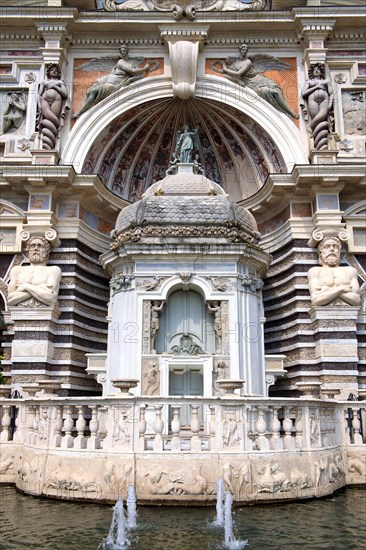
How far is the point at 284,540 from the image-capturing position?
582 cm

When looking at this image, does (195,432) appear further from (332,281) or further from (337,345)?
(332,281)

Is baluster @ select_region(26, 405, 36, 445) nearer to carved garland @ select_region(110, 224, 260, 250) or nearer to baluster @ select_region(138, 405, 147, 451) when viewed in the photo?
baluster @ select_region(138, 405, 147, 451)

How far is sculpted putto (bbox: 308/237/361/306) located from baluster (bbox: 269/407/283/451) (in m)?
6.35

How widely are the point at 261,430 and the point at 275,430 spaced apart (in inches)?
10.5

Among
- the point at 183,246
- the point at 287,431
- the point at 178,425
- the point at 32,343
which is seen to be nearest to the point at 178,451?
the point at 178,425

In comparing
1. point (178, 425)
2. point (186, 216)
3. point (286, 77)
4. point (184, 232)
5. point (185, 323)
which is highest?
point (286, 77)

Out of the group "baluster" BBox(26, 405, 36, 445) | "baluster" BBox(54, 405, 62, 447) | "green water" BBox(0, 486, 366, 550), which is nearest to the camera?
"green water" BBox(0, 486, 366, 550)

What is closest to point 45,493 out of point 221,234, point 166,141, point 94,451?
point 94,451

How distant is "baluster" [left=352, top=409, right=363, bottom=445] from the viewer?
961cm

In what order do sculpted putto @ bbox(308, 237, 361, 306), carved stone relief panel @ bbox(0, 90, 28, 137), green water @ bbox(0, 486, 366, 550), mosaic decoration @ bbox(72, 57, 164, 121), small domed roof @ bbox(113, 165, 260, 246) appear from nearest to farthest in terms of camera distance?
1. green water @ bbox(0, 486, 366, 550)
2. small domed roof @ bbox(113, 165, 260, 246)
3. sculpted putto @ bbox(308, 237, 361, 306)
4. carved stone relief panel @ bbox(0, 90, 28, 137)
5. mosaic decoration @ bbox(72, 57, 164, 121)

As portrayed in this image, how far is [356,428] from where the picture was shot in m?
9.78

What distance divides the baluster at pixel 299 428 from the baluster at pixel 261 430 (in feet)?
1.99

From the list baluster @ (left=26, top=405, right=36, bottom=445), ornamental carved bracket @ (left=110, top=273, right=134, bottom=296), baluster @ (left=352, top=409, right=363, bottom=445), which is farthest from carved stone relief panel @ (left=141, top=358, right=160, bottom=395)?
baluster @ (left=352, top=409, right=363, bottom=445)

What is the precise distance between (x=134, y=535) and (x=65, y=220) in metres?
11.0
